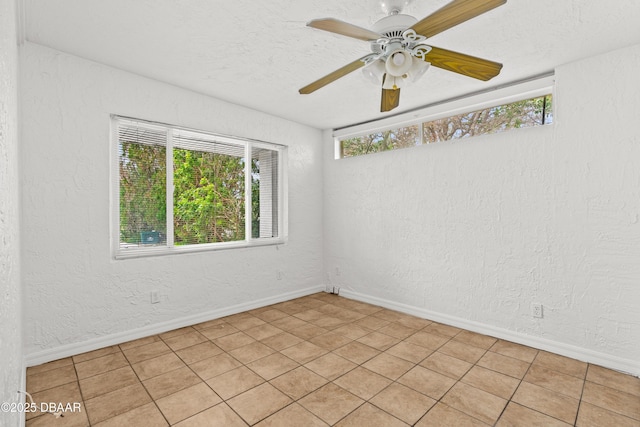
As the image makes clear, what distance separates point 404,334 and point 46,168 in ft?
11.0

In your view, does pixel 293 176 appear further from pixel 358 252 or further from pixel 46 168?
pixel 46 168

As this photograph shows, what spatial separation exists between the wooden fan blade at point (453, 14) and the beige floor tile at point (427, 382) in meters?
2.16

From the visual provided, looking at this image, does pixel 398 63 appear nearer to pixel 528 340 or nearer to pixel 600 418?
pixel 600 418

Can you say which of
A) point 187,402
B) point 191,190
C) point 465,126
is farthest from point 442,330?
point 191,190

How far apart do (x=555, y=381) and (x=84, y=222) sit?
375 centimetres

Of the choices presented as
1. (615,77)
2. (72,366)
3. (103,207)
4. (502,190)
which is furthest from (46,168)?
(615,77)

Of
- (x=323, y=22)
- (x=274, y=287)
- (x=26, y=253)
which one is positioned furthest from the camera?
(x=274, y=287)

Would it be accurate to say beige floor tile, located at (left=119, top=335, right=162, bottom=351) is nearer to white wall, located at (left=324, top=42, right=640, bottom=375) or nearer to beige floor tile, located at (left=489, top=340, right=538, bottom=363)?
white wall, located at (left=324, top=42, right=640, bottom=375)

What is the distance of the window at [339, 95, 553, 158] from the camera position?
279 centimetres

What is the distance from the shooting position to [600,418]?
70.0 inches

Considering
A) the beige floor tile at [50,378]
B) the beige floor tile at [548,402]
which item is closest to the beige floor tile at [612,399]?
the beige floor tile at [548,402]

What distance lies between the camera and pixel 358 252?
4137mm

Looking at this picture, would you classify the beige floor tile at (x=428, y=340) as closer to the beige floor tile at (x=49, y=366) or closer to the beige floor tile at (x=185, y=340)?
the beige floor tile at (x=185, y=340)

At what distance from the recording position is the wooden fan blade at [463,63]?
66.8 inches
